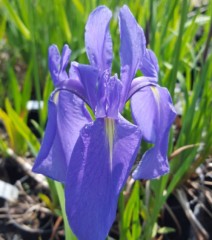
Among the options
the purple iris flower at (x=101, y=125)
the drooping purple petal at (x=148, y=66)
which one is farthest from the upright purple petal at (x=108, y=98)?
the drooping purple petal at (x=148, y=66)

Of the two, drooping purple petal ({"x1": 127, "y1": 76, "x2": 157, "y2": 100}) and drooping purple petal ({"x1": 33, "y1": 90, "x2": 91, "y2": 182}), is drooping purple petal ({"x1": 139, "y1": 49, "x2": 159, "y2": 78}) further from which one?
drooping purple petal ({"x1": 33, "y1": 90, "x2": 91, "y2": 182})

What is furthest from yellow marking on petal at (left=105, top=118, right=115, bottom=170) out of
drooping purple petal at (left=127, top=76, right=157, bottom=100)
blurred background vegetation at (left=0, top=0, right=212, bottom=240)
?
blurred background vegetation at (left=0, top=0, right=212, bottom=240)

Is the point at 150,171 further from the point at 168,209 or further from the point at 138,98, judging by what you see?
the point at 168,209

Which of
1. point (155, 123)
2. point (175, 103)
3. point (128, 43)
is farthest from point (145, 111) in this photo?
point (175, 103)

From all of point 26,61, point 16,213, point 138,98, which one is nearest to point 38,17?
point 26,61

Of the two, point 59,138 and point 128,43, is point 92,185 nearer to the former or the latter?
point 59,138

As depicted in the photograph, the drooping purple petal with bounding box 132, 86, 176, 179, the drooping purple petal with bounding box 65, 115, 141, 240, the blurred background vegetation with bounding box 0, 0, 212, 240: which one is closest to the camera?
the drooping purple petal with bounding box 65, 115, 141, 240

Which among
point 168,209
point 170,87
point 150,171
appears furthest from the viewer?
point 168,209

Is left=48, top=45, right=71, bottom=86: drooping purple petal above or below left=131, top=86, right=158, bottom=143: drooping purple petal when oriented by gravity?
above
